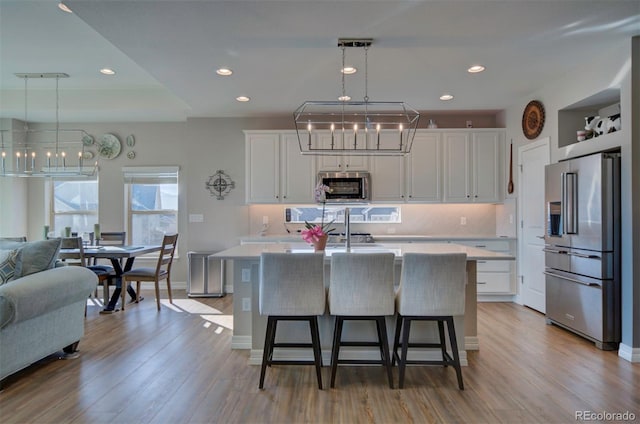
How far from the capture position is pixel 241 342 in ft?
10.6

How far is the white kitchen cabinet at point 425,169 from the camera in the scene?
5.25m

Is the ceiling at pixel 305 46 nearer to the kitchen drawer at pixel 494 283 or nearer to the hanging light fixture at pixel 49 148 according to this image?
the hanging light fixture at pixel 49 148

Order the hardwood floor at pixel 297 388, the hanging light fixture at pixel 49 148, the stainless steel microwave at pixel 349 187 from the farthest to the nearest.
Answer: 1. the hanging light fixture at pixel 49 148
2. the stainless steel microwave at pixel 349 187
3. the hardwood floor at pixel 297 388

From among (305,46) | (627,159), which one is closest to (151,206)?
(305,46)

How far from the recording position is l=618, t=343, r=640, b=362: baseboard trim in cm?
292

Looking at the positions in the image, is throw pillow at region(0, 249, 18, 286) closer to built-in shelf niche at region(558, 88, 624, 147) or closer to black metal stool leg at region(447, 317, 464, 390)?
black metal stool leg at region(447, 317, 464, 390)

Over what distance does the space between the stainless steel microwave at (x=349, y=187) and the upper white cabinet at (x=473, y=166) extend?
1206 mm

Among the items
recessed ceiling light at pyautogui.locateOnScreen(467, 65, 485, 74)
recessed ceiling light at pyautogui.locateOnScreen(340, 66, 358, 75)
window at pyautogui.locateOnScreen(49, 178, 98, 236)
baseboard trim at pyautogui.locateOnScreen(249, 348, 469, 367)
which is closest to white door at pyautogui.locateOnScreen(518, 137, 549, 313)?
recessed ceiling light at pyautogui.locateOnScreen(467, 65, 485, 74)

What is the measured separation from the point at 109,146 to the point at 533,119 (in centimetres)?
635

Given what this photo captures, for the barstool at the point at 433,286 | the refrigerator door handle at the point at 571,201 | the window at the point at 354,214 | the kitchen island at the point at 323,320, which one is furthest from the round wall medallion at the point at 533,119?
the barstool at the point at 433,286

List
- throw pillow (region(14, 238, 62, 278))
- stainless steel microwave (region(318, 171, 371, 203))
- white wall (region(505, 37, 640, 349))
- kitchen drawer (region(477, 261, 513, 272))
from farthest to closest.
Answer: stainless steel microwave (region(318, 171, 371, 203)), kitchen drawer (region(477, 261, 513, 272)), white wall (region(505, 37, 640, 349)), throw pillow (region(14, 238, 62, 278))

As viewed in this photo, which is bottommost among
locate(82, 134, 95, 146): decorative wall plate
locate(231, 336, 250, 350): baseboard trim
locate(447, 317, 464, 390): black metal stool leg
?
locate(231, 336, 250, 350): baseboard trim

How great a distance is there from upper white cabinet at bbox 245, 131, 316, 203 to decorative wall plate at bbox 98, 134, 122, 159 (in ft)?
7.79

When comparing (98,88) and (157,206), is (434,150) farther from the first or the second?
(98,88)
